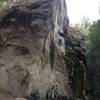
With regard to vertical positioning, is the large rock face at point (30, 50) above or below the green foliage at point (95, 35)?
below

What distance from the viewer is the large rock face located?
1321 centimetres

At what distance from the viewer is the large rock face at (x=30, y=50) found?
13211 mm

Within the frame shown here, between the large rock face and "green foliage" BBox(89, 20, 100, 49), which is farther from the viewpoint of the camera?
"green foliage" BBox(89, 20, 100, 49)

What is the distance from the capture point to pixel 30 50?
13.7 m

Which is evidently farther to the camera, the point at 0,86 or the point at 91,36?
the point at 91,36

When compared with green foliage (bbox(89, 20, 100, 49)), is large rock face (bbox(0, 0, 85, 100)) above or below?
below

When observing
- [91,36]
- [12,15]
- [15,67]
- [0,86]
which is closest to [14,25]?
→ [12,15]

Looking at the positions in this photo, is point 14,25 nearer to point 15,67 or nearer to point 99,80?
point 15,67

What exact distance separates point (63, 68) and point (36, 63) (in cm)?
380

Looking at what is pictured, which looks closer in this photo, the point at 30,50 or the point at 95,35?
the point at 30,50

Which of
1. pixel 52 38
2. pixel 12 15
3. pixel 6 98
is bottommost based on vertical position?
Result: pixel 6 98

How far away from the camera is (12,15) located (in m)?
14.2

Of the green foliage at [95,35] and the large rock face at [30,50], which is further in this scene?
the green foliage at [95,35]

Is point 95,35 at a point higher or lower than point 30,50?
higher
